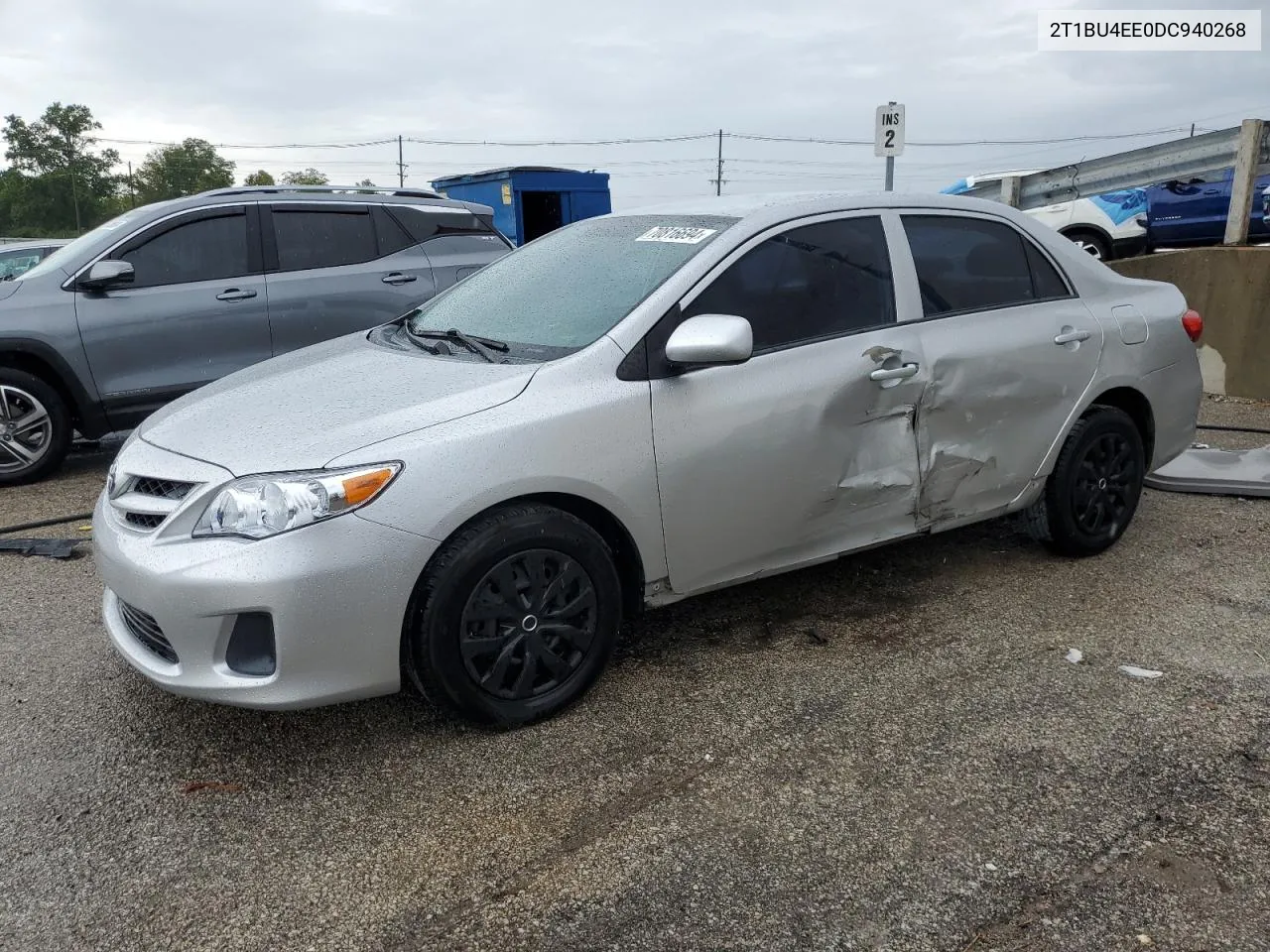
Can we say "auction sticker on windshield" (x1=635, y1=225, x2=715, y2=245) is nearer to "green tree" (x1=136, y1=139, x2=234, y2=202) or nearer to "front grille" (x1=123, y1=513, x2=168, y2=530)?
"front grille" (x1=123, y1=513, x2=168, y2=530)

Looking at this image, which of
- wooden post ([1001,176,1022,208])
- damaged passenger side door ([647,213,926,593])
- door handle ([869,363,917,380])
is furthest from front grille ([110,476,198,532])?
wooden post ([1001,176,1022,208])

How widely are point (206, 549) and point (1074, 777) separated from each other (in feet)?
8.14

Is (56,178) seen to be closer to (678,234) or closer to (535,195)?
(535,195)

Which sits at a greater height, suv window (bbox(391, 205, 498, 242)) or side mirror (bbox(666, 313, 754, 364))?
suv window (bbox(391, 205, 498, 242))

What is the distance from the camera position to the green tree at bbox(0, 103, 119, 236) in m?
63.7

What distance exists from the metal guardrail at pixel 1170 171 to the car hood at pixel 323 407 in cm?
736

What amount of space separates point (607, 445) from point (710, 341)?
45 cm

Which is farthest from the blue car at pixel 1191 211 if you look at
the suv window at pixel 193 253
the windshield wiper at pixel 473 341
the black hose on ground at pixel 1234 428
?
the windshield wiper at pixel 473 341

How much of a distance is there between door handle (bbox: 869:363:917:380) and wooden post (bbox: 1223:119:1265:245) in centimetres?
598

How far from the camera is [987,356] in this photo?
3.97 m

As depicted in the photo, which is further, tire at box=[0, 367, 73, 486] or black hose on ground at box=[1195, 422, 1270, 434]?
black hose on ground at box=[1195, 422, 1270, 434]

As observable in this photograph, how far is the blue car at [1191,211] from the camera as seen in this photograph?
520 inches

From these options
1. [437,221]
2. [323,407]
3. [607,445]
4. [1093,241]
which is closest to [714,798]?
[607,445]

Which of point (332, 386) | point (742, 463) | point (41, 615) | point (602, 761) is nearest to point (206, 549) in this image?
point (332, 386)
